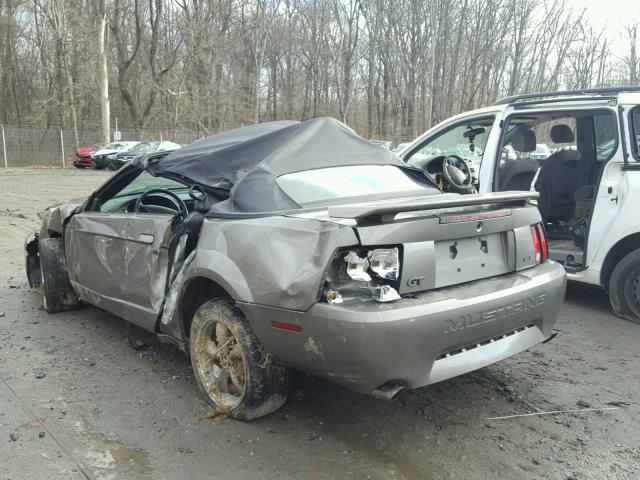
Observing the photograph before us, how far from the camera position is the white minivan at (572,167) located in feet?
16.3

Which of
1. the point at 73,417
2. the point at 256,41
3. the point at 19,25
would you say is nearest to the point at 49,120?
the point at 19,25

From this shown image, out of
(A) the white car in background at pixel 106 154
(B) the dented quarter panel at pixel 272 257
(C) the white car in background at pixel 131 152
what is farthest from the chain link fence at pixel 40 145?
(B) the dented quarter panel at pixel 272 257

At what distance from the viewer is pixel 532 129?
6.59 metres

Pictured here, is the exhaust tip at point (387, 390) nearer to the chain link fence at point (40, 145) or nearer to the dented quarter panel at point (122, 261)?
the dented quarter panel at point (122, 261)

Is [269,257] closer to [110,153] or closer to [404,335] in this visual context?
[404,335]

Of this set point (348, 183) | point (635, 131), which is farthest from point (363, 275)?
point (635, 131)

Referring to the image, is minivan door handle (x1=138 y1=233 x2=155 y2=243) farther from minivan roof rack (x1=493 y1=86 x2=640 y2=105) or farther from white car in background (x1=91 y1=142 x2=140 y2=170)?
white car in background (x1=91 y1=142 x2=140 y2=170)

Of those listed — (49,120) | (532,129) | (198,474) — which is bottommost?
(198,474)

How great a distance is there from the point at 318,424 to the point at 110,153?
30451 millimetres

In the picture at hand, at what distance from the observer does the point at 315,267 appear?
2723 mm

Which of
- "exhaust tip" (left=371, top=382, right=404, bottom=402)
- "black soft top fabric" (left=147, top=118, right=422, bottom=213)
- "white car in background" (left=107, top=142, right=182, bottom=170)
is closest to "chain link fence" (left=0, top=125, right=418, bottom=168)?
"white car in background" (left=107, top=142, right=182, bottom=170)

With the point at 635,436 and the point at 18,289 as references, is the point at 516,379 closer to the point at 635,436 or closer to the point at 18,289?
the point at 635,436

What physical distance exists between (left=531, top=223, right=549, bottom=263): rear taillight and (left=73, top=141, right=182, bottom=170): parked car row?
27.9 metres

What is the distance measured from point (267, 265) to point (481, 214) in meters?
1.21
